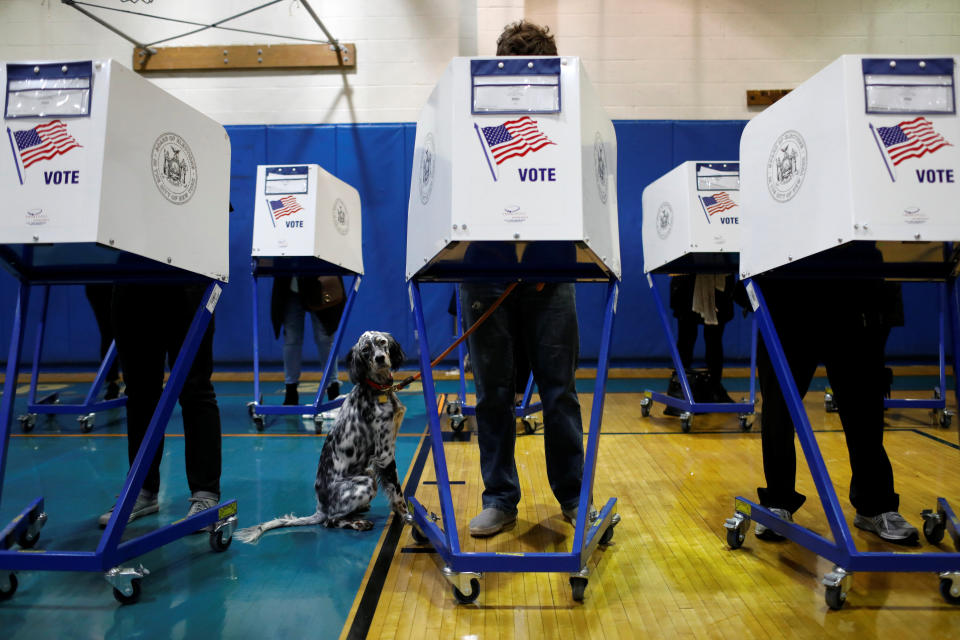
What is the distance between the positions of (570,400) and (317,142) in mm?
5672

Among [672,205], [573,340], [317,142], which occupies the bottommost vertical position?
[573,340]

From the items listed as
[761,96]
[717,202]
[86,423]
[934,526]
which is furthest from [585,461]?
[761,96]

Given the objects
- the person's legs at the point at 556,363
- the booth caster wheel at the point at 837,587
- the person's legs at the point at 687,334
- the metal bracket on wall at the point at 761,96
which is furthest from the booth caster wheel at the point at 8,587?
the metal bracket on wall at the point at 761,96

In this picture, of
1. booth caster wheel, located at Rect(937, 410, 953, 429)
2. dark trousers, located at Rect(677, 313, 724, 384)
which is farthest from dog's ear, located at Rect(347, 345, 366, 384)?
booth caster wheel, located at Rect(937, 410, 953, 429)

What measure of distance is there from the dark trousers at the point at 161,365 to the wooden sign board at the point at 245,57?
5401 millimetres

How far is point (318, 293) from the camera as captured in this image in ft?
14.5

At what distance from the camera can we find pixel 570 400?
6.88ft

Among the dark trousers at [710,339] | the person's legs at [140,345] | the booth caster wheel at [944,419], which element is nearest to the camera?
the person's legs at [140,345]

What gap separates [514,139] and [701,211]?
2559 mm

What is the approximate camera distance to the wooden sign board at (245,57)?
22.5 ft

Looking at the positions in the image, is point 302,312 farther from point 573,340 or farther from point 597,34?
point 597,34

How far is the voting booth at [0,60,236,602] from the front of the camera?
4.98ft

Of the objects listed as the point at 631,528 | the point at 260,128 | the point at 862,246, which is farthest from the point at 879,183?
the point at 260,128

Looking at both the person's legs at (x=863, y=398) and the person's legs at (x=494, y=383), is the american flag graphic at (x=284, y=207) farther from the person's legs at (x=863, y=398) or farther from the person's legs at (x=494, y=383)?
the person's legs at (x=863, y=398)
